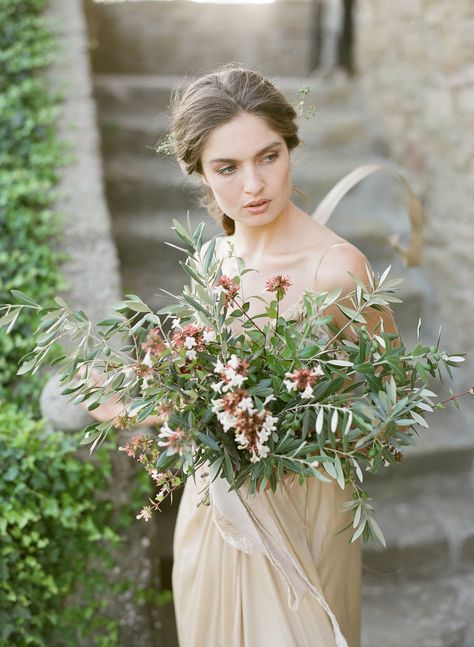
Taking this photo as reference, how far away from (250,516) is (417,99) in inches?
121

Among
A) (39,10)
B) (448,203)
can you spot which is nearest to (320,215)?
(448,203)

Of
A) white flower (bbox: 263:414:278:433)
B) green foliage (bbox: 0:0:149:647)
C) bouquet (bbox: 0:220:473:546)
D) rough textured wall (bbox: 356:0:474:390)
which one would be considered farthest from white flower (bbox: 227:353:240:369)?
rough textured wall (bbox: 356:0:474:390)

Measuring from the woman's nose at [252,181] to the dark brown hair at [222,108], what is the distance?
0.42 feet

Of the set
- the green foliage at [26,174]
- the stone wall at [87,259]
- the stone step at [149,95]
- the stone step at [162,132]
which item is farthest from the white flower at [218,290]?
the stone step at [149,95]

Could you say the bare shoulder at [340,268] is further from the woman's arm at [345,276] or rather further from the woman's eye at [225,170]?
the woman's eye at [225,170]

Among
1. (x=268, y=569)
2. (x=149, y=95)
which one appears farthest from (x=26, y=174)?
(x=268, y=569)

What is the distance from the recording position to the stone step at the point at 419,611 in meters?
2.90

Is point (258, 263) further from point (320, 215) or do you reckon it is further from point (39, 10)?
point (39, 10)

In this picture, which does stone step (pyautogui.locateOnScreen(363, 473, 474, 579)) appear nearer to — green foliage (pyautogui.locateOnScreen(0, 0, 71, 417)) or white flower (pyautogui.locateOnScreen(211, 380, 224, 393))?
green foliage (pyautogui.locateOnScreen(0, 0, 71, 417))

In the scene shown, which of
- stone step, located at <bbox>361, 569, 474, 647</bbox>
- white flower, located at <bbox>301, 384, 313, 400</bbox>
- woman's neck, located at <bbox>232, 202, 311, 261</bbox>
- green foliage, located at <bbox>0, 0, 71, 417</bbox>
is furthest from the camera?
stone step, located at <bbox>361, 569, 474, 647</bbox>

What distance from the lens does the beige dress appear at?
1638mm

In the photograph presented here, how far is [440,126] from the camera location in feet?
12.0

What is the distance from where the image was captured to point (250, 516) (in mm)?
1614

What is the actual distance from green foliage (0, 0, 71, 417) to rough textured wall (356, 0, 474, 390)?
1998 mm
